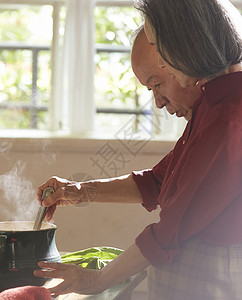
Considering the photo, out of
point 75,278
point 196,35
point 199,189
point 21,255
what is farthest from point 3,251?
point 196,35

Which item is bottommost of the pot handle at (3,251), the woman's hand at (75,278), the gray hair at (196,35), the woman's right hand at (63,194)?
the woman's hand at (75,278)

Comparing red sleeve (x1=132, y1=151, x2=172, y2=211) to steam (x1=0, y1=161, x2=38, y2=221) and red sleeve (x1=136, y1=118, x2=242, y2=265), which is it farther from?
red sleeve (x1=136, y1=118, x2=242, y2=265)

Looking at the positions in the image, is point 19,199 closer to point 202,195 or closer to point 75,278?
point 75,278

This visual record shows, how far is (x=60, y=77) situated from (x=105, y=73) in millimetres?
244

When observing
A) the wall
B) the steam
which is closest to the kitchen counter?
the steam

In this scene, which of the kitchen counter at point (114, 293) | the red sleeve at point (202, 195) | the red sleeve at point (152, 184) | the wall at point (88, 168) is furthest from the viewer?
the wall at point (88, 168)

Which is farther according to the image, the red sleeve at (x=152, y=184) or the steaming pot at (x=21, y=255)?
the red sleeve at (x=152, y=184)

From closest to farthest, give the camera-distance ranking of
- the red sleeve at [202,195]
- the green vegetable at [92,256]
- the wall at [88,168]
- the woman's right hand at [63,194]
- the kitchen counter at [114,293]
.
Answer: the red sleeve at [202,195] → the kitchen counter at [114,293] → the green vegetable at [92,256] → the woman's right hand at [63,194] → the wall at [88,168]

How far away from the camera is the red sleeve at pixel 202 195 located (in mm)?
1098

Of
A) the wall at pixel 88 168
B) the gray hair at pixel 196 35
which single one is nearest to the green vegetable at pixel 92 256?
the gray hair at pixel 196 35

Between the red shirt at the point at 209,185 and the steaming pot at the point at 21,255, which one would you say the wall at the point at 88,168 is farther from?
the red shirt at the point at 209,185

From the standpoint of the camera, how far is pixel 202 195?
1.11m

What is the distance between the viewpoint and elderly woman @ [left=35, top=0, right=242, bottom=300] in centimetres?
111

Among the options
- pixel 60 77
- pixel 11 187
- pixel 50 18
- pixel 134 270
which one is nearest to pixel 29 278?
pixel 134 270
